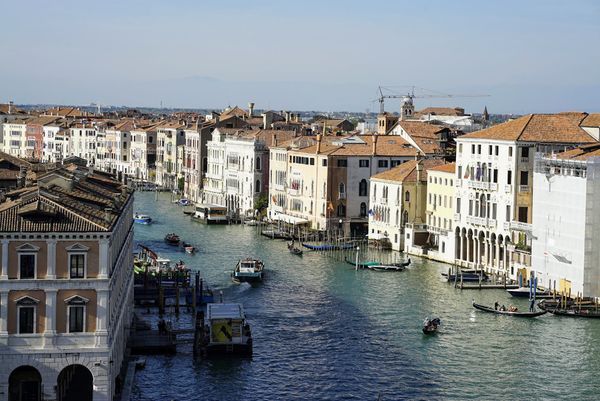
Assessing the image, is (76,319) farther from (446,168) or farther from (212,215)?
(212,215)

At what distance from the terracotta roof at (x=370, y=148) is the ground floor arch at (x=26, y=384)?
1082 inches

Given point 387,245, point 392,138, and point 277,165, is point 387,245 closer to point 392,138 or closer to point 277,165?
point 392,138

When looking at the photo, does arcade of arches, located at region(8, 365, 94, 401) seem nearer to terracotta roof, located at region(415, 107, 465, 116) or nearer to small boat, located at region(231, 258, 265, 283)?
small boat, located at region(231, 258, 265, 283)

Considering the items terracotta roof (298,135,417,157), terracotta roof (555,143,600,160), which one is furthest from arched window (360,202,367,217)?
terracotta roof (555,143,600,160)

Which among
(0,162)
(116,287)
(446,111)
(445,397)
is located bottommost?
(445,397)

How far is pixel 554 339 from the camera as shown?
945 inches

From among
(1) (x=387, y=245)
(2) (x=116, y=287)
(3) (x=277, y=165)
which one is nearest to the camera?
(2) (x=116, y=287)

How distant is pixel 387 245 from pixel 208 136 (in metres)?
22.3

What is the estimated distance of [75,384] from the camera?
1753 centimetres

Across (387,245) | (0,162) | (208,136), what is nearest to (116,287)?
(0,162)

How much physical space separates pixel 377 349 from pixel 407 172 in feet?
57.4

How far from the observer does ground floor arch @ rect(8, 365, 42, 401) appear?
53.4 feet

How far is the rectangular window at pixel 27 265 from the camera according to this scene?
1619 centimetres

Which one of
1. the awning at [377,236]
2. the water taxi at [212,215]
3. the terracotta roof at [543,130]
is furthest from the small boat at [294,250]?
the water taxi at [212,215]
